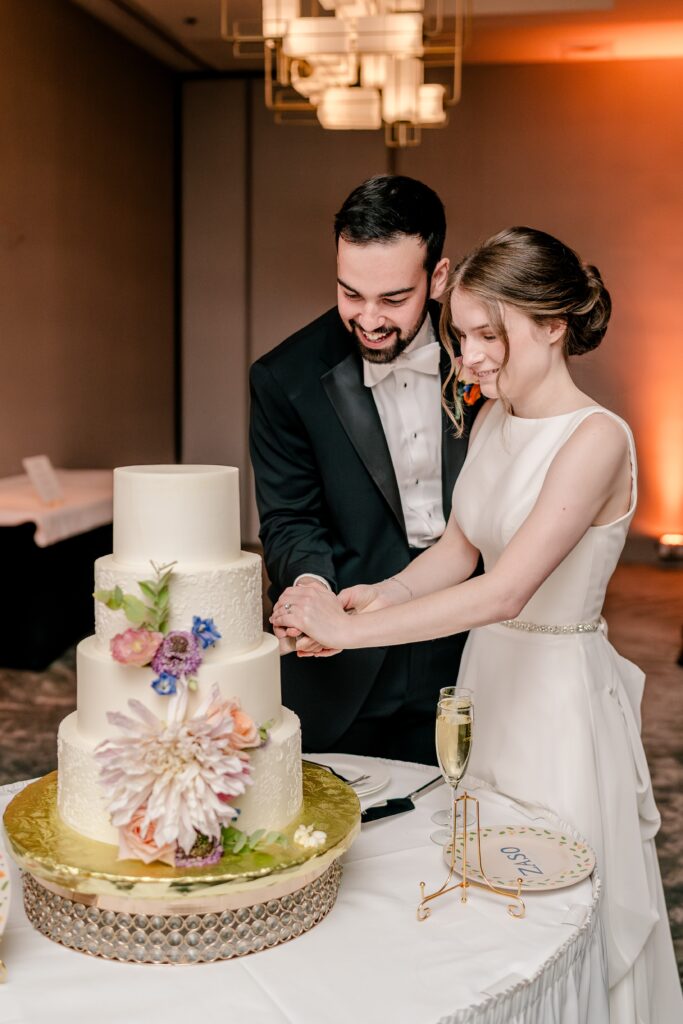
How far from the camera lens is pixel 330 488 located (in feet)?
8.53

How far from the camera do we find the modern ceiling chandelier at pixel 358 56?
538 cm

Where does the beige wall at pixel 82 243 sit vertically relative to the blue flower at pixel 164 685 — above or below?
above

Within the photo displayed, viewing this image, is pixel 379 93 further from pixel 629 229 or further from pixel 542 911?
pixel 542 911

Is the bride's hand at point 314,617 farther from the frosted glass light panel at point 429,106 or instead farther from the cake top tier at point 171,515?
the frosted glass light panel at point 429,106

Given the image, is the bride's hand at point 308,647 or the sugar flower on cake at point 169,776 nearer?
the sugar flower on cake at point 169,776

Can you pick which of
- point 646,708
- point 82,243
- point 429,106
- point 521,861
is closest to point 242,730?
point 521,861

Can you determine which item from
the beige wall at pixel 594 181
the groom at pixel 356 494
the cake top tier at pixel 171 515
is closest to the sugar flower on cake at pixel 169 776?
the cake top tier at pixel 171 515

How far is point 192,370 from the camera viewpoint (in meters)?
10.1

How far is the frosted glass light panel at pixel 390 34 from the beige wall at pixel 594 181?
392cm

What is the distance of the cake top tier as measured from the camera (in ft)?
4.74

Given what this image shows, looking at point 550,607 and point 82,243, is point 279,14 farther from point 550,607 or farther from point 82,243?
point 550,607

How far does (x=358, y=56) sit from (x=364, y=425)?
14.5 feet

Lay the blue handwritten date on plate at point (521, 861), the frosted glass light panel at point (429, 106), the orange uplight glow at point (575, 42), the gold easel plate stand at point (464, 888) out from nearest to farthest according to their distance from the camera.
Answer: the gold easel plate stand at point (464, 888), the blue handwritten date on plate at point (521, 861), the frosted glass light panel at point (429, 106), the orange uplight glow at point (575, 42)

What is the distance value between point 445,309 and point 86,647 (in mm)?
1086
